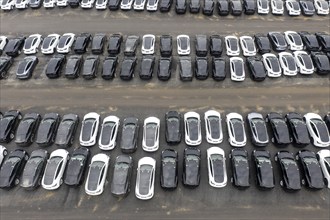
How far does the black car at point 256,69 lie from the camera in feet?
94.7

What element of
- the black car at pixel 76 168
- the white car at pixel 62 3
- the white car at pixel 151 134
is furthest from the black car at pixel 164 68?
the white car at pixel 62 3

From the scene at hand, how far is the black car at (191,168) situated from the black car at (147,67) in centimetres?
905

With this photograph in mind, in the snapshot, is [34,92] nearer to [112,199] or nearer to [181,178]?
[112,199]

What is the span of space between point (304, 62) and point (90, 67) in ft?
67.0

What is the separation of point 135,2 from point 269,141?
75.0 ft

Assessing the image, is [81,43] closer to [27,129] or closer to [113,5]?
[113,5]

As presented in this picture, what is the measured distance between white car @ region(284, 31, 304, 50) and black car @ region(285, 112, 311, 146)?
9391 mm

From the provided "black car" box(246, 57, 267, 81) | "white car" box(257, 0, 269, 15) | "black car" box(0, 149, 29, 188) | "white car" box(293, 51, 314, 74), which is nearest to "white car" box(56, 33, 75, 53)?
"black car" box(0, 149, 29, 188)

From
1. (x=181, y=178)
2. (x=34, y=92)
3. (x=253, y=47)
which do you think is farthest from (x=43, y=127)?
(x=253, y=47)

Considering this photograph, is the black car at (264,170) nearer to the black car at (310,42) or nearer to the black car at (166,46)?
the black car at (166,46)

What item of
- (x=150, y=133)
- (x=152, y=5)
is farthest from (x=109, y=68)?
(x=152, y=5)

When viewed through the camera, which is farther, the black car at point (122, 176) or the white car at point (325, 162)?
the white car at point (325, 162)

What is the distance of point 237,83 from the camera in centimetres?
2911

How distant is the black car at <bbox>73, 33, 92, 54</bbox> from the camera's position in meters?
31.6
